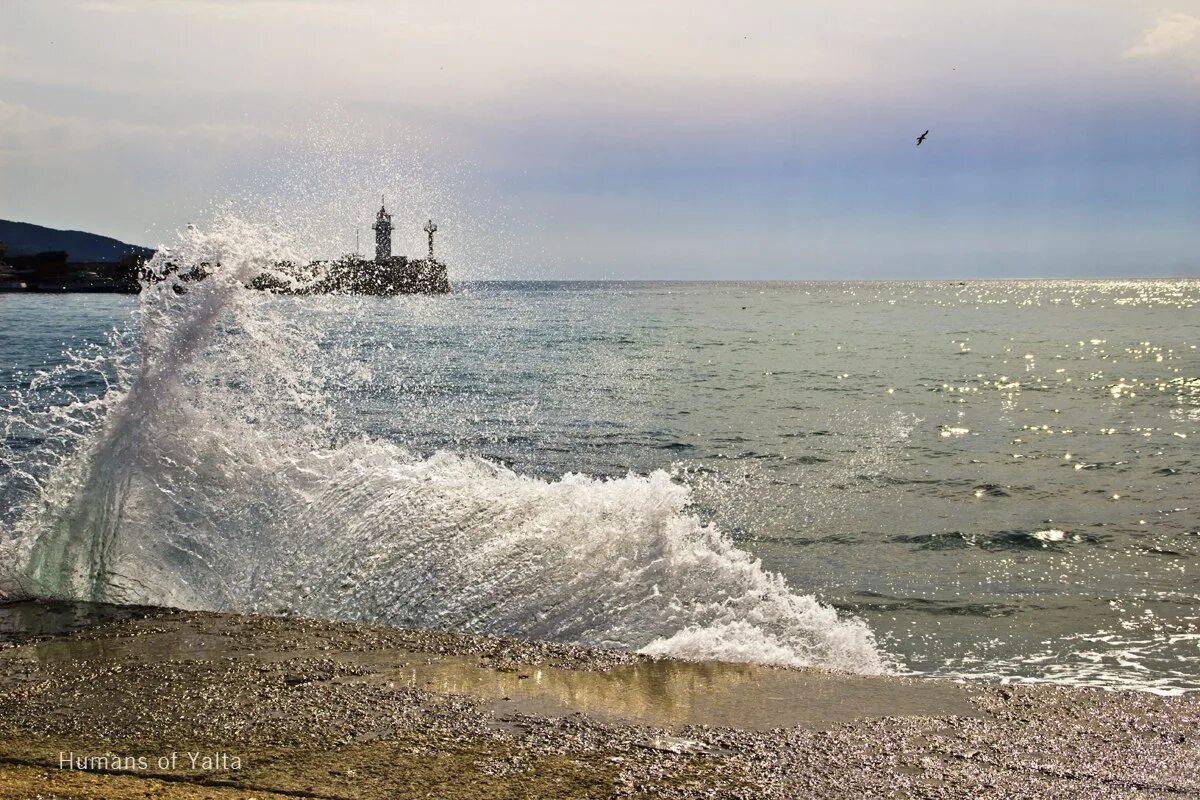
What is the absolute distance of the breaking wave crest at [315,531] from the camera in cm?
642

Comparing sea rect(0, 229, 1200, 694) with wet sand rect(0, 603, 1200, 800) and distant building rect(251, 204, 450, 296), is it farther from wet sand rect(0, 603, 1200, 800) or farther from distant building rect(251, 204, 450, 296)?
distant building rect(251, 204, 450, 296)

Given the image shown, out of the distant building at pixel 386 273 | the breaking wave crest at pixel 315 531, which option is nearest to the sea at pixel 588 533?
the breaking wave crest at pixel 315 531

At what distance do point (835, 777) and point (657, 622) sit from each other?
2.67 m

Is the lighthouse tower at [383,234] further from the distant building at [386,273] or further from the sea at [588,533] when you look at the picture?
the sea at [588,533]

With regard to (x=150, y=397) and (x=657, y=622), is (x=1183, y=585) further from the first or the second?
(x=150, y=397)

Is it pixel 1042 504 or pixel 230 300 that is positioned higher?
pixel 230 300

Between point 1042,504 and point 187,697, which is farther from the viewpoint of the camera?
point 1042,504

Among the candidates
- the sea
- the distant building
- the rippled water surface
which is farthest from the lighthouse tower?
the sea

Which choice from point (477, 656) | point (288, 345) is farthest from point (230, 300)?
point (477, 656)

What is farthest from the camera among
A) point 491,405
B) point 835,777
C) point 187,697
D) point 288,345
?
point 491,405

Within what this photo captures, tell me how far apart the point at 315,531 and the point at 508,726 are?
397 centimetres

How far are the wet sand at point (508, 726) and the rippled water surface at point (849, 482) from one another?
1.12m

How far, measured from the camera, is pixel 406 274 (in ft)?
408

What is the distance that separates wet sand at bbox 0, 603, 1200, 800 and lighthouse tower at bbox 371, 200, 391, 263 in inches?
3866
